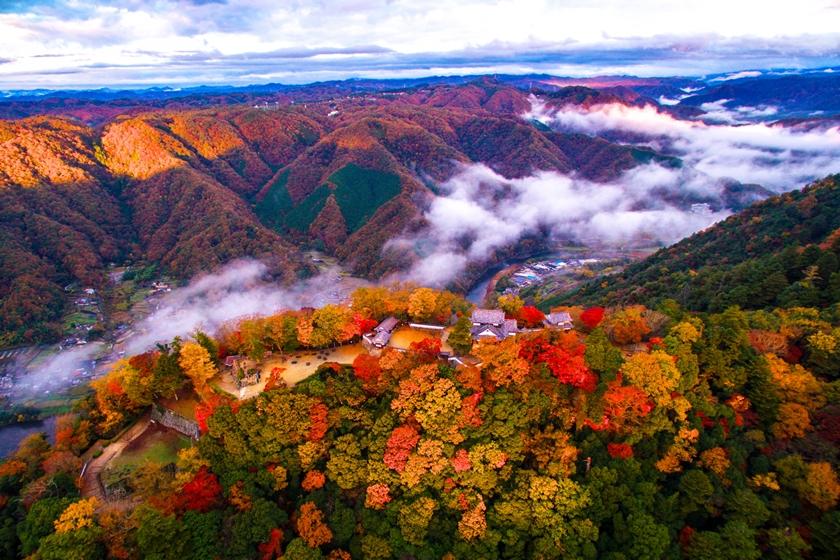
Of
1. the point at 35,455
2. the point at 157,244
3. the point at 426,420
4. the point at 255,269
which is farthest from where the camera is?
the point at 157,244

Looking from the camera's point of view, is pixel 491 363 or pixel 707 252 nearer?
pixel 491 363

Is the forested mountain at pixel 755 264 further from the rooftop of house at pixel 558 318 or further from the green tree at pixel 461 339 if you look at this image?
the green tree at pixel 461 339

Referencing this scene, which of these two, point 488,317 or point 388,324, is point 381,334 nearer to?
point 388,324

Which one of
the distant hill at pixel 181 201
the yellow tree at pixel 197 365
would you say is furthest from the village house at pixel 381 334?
the distant hill at pixel 181 201

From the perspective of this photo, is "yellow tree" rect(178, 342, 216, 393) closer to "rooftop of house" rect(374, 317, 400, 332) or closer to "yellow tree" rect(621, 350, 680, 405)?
"rooftop of house" rect(374, 317, 400, 332)

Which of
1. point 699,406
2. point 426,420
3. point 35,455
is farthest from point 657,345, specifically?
point 35,455

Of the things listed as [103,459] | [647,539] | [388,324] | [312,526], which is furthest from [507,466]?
[103,459]

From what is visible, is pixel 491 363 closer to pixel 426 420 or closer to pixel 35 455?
pixel 426 420

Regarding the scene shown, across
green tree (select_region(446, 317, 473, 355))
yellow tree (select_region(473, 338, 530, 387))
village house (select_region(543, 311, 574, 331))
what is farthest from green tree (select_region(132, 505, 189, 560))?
village house (select_region(543, 311, 574, 331))

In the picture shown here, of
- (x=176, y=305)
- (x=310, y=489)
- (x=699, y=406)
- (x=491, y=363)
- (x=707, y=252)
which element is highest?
(x=491, y=363)
